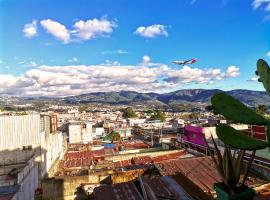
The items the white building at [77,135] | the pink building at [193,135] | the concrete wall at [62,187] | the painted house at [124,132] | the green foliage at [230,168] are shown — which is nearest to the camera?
the green foliage at [230,168]

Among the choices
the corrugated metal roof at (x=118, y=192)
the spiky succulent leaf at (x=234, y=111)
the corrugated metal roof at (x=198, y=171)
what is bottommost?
the corrugated metal roof at (x=198, y=171)

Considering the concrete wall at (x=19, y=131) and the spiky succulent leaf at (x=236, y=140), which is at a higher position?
the spiky succulent leaf at (x=236, y=140)

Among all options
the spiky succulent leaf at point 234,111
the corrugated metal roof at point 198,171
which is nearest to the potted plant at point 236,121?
the spiky succulent leaf at point 234,111

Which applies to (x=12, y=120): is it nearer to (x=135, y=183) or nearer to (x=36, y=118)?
(x=36, y=118)

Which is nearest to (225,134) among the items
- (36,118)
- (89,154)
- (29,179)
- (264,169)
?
(264,169)

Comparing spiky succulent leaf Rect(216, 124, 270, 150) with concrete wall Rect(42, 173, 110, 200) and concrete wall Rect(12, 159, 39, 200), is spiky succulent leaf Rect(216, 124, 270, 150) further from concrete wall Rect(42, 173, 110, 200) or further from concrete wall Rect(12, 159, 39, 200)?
concrete wall Rect(42, 173, 110, 200)

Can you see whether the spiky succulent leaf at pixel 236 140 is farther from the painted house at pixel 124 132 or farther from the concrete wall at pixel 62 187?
the painted house at pixel 124 132

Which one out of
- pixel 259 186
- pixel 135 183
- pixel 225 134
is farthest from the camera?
pixel 259 186
